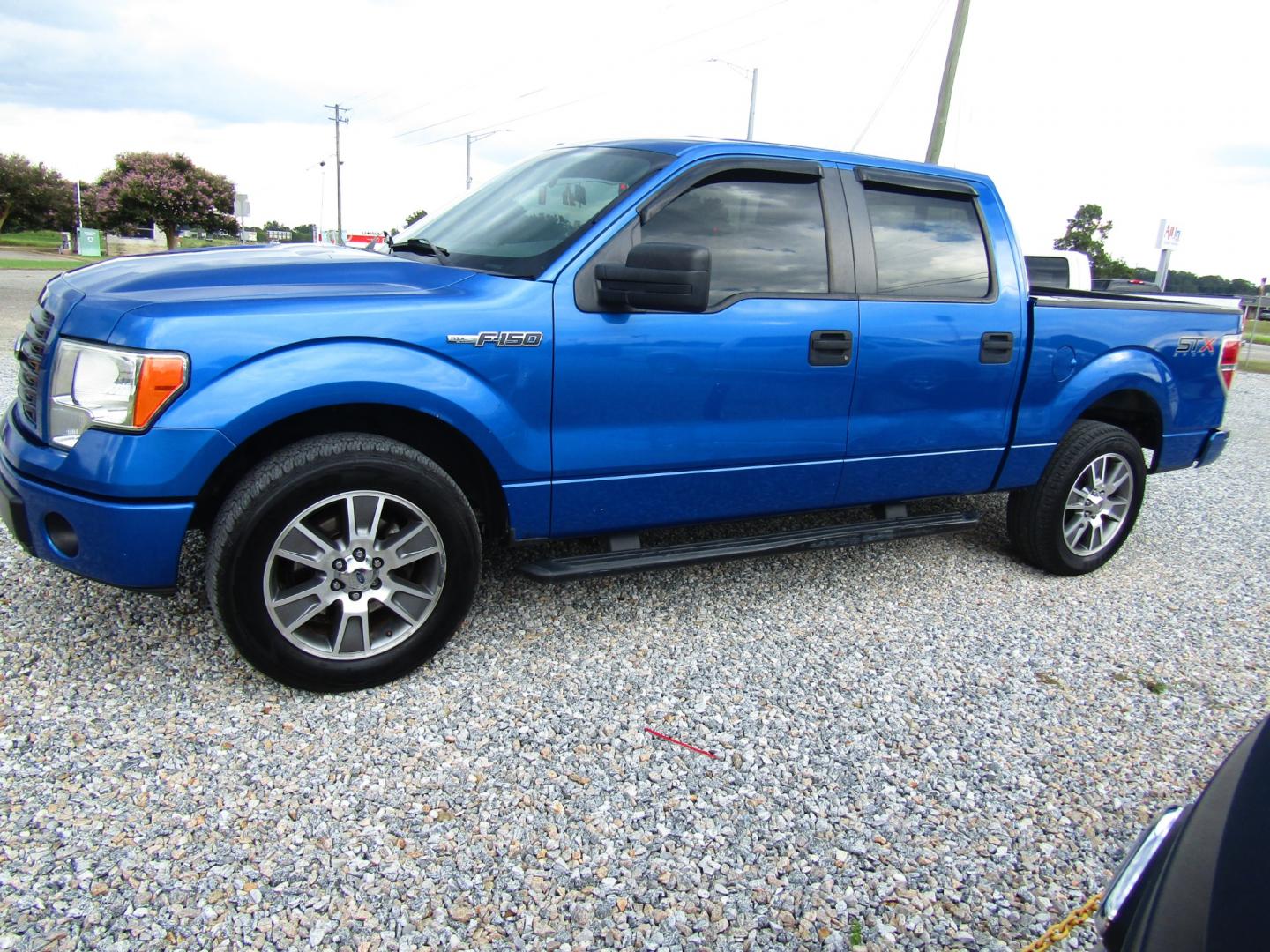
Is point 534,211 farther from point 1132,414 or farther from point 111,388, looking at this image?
point 1132,414

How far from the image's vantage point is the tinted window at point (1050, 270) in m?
10.1

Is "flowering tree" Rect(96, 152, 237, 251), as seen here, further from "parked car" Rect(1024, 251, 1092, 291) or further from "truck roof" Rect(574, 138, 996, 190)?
"truck roof" Rect(574, 138, 996, 190)

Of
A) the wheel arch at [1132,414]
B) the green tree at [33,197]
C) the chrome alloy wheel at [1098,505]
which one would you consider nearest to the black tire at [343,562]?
the chrome alloy wheel at [1098,505]

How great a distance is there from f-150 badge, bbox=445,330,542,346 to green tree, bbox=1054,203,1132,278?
4732 cm

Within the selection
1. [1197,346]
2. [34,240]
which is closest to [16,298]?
[1197,346]

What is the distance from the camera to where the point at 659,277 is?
2910 mm

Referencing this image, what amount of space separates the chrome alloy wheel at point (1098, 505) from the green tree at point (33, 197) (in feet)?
172

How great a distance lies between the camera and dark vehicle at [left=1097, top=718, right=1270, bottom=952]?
3.36 feet

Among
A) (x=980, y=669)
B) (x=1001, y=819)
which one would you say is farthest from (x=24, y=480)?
(x=980, y=669)

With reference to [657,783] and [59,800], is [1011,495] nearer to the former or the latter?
[657,783]

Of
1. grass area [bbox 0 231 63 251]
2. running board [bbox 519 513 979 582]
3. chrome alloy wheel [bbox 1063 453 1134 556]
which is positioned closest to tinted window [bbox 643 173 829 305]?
running board [bbox 519 513 979 582]

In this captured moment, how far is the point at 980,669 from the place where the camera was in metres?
3.47

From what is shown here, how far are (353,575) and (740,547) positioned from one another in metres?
1.53

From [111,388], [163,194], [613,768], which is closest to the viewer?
[111,388]
